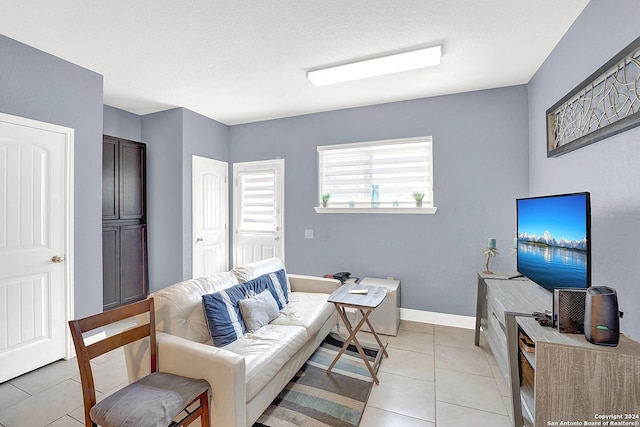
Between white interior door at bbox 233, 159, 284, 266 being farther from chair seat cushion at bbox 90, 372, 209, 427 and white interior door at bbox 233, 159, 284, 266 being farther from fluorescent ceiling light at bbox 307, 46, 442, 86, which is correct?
chair seat cushion at bbox 90, 372, 209, 427

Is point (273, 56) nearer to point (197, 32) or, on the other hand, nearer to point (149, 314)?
point (197, 32)

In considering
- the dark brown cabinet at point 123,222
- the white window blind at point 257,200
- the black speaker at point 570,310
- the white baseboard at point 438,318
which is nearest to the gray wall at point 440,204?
the white baseboard at point 438,318

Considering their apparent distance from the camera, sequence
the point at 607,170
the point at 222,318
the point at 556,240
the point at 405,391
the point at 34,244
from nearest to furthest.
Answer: the point at 607,170 < the point at 556,240 < the point at 222,318 < the point at 405,391 < the point at 34,244

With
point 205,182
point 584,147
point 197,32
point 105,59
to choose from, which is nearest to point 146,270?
point 205,182

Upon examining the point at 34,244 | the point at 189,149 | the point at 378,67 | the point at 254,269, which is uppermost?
the point at 378,67

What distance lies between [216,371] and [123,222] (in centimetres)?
332

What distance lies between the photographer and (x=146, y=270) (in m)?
4.27

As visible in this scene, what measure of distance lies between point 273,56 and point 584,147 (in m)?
2.63

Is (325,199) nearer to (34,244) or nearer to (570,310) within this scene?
(570,310)

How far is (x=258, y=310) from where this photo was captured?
2.30m

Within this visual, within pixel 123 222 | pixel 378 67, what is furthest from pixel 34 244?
pixel 378 67

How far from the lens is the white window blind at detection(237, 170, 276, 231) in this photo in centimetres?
455

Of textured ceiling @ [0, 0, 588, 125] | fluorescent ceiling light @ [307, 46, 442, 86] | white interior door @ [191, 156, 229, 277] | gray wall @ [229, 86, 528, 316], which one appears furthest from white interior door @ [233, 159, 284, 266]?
fluorescent ceiling light @ [307, 46, 442, 86]

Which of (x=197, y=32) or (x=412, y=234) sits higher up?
(x=197, y=32)
